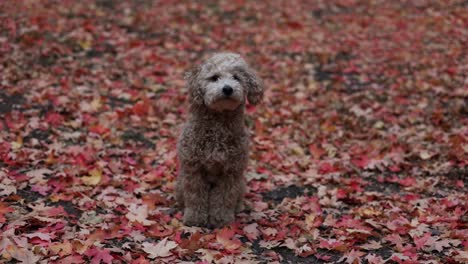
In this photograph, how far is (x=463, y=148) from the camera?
24.0ft

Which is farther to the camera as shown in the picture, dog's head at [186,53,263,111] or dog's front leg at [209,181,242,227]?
dog's front leg at [209,181,242,227]

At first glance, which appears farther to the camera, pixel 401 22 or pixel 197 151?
pixel 401 22

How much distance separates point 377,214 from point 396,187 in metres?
1.09

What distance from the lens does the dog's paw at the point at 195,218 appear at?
224 inches

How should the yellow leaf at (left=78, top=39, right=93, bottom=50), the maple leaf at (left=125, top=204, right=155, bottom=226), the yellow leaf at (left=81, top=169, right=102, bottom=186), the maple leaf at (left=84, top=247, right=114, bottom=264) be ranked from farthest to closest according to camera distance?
the yellow leaf at (left=78, top=39, right=93, bottom=50)
the yellow leaf at (left=81, top=169, right=102, bottom=186)
the maple leaf at (left=125, top=204, right=155, bottom=226)
the maple leaf at (left=84, top=247, right=114, bottom=264)

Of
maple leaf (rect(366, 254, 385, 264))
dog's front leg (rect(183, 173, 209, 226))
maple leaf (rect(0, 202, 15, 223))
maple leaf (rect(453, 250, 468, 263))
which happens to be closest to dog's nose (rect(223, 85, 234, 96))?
dog's front leg (rect(183, 173, 209, 226))

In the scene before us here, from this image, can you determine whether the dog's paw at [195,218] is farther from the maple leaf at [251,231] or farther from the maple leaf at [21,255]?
the maple leaf at [21,255]

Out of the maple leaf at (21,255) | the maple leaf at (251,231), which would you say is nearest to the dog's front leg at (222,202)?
the maple leaf at (251,231)

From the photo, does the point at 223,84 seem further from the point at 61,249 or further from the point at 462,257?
the point at 462,257

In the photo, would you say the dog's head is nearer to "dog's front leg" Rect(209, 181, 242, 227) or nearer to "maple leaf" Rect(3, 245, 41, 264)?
"dog's front leg" Rect(209, 181, 242, 227)

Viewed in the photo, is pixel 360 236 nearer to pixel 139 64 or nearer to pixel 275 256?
pixel 275 256

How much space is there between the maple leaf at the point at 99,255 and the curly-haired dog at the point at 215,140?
4.23 feet

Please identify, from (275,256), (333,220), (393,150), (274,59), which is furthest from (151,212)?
(274,59)

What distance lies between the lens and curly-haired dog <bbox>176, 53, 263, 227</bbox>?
524 cm
